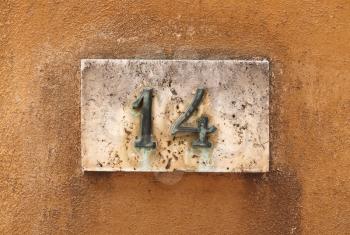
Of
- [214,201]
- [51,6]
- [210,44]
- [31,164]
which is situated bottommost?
[214,201]

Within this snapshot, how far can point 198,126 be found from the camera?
2.04m

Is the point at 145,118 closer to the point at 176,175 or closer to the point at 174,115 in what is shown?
the point at 174,115

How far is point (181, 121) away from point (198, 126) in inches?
3.0

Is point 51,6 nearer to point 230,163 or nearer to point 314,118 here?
point 230,163

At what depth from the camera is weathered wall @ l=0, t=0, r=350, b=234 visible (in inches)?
82.4

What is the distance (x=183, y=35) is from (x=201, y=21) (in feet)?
0.33

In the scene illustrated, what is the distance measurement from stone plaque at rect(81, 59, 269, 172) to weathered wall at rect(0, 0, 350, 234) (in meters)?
0.07

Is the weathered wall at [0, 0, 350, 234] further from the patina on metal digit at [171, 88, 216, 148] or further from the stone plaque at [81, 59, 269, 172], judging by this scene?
the patina on metal digit at [171, 88, 216, 148]

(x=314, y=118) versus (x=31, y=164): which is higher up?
(x=314, y=118)

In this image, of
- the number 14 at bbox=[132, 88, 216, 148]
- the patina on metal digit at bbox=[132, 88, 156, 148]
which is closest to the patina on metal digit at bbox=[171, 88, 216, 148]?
the number 14 at bbox=[132, 88, 216, 148]

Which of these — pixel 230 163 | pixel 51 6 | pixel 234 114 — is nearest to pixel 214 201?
pixel 230 163

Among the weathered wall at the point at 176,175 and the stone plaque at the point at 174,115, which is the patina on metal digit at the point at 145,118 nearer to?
the stone plaque at the point at 174,115

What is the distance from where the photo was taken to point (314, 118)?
82.9 inches

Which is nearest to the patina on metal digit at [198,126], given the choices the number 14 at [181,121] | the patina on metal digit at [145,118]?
the number 14 at [181,121]
